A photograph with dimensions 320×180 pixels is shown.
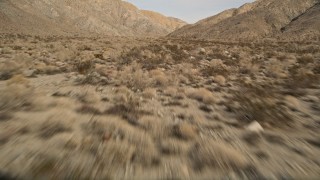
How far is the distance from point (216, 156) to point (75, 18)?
297 ft

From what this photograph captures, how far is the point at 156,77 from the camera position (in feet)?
25.0

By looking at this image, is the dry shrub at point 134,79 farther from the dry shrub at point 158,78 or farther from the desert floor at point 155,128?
the dry shrub at point 158,78

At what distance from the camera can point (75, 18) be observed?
8600 centimetres

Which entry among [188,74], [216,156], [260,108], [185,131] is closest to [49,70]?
[188,74]

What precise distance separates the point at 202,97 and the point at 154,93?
3.60 feet

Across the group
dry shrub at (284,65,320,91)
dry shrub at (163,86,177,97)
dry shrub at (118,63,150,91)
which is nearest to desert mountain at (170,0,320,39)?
dry shrub at (284,65,320,91)

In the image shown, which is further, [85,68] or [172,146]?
[85,68]

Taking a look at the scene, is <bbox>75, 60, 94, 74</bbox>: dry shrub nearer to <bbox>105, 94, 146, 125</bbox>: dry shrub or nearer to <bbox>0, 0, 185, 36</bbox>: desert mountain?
<bbox>105, 94, 146, 125</bbox>: dry shrub

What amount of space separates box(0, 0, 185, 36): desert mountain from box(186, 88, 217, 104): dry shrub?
42.8 metres

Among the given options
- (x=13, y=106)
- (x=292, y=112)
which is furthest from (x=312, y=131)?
(x=13, y=106)

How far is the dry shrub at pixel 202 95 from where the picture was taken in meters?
5.74

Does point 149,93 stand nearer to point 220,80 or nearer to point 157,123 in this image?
point 157,123

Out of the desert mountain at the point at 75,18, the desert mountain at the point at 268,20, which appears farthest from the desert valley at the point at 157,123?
the desert mountain at the point at 268,20

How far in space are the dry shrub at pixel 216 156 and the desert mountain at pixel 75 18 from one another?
45143 millimetres
